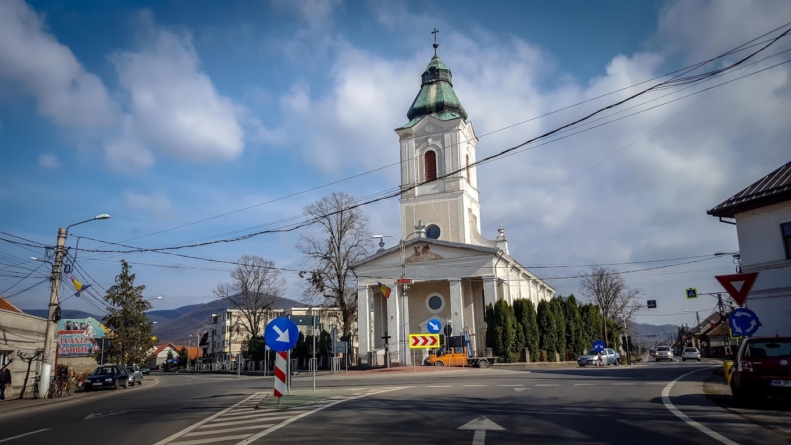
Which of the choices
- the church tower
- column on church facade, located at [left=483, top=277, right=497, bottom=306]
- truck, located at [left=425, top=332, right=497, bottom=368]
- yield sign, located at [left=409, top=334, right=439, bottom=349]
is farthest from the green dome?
yield sign, located at [left=409, top=334, right=439, bottom=349]

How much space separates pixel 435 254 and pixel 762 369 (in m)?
35.6

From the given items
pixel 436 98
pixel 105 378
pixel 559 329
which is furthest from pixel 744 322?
pixel 436 98

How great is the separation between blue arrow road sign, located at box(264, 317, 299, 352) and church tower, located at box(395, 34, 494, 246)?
36878mm

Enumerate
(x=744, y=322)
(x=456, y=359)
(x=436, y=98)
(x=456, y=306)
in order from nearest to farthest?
(x=744, y=322)
(x=456, y=359)
(x=456, y=306)
(x=436, y=98)

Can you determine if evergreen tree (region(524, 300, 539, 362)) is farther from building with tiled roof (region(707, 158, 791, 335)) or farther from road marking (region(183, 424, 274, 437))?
road marking (region(183, 424, 274, 437))

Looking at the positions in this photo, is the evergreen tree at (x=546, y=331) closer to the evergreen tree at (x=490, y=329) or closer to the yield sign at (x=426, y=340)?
the evergreen tree at (x=490, y=329)

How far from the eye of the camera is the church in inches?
1821

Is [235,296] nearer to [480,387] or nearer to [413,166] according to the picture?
[413,166]

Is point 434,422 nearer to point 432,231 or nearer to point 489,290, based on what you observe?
point 489,290

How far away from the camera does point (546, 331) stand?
152ft

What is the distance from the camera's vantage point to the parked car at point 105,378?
1193 inches

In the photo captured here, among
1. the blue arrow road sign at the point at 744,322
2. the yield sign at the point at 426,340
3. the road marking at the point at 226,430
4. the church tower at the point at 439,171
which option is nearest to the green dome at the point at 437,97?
the church tower at the point at 439,171

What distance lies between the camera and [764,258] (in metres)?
23.4

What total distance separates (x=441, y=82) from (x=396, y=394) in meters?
43.9
